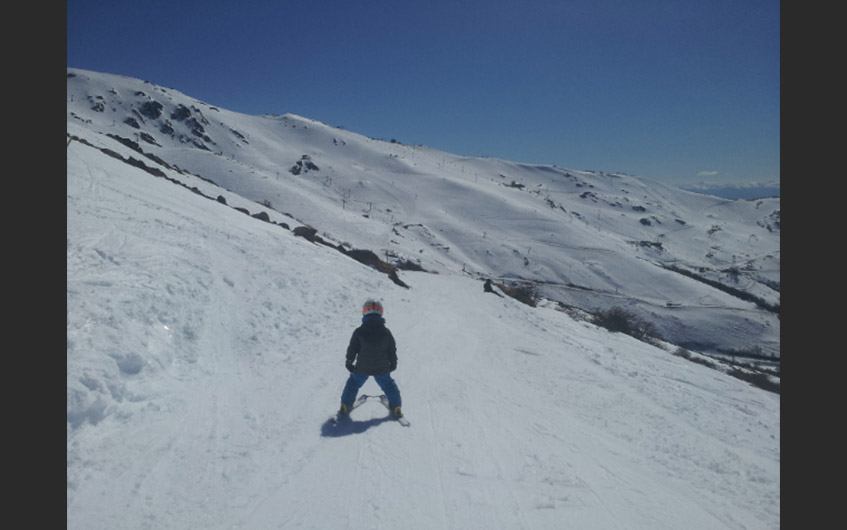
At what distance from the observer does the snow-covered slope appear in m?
55.9

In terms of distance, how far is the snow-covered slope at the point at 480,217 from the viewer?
2202 inches

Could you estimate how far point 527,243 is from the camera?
267 feet

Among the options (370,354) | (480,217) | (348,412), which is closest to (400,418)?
(348,412)

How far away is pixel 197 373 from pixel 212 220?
33.2 ft

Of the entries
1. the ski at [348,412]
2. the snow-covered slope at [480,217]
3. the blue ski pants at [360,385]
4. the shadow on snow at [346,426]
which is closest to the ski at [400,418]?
the shadow on snow at [346,426]

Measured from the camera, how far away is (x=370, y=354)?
5.79 meters

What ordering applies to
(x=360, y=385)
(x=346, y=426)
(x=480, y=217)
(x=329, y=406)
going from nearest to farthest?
1. (x=346, y=426)
2. (x=360, y=385)
3. (x=329, y=406)
4. (x=480, y=217)

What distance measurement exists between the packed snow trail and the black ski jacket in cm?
86

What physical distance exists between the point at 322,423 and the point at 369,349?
1.34 metres

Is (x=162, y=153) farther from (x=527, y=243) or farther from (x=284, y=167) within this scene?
(x=527, y=243)

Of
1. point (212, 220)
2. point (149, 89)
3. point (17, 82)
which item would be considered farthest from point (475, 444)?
point (149, 89)

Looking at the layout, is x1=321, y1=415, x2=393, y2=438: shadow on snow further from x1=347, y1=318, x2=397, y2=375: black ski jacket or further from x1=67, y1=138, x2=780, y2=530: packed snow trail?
x1=347, y1=318, x2=397, y2=375: black ski jacket

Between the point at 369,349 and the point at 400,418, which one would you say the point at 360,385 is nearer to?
the point at 369,349

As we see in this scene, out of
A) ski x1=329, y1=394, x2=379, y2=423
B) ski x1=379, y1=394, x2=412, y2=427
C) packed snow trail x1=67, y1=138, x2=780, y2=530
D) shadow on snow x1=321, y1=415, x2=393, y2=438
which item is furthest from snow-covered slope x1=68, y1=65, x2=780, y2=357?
shadow on snow x1=321, y1=415, x2=393, y2=438
